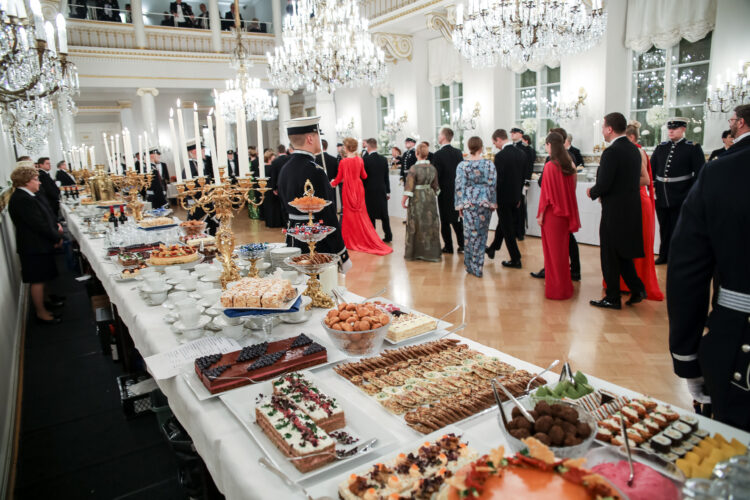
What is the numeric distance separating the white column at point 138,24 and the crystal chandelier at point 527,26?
11059 mm

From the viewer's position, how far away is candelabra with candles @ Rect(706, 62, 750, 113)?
7027mm

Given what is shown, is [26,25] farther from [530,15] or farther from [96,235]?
[530,15]

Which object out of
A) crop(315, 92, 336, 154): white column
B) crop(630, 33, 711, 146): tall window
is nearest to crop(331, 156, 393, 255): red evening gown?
crop(630, 33, 711, 146): tall window

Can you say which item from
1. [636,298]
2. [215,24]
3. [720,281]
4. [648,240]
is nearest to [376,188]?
[648,240]

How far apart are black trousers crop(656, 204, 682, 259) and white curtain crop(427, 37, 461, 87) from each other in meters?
7.05

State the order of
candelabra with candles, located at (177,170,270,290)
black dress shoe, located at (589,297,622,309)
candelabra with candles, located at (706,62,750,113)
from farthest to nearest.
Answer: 1. candelabra with candles, located at (706,62,750,113)
2. black dress shoe, located at (589,297,622,309)
3. candelabra with candles, located at (177,170,270,290)

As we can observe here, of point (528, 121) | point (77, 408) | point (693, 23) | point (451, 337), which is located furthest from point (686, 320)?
point (528, 121)

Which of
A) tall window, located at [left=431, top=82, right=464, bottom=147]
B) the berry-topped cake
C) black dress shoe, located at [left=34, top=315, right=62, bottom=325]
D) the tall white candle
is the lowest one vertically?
black dress shoe, located at [left=34, top=315, right=62, bottom=325]

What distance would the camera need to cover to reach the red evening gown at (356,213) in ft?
25.9

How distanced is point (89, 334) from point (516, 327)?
168 inches

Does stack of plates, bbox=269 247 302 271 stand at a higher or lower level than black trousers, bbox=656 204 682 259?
higher

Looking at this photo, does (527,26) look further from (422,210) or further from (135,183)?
(135,183)

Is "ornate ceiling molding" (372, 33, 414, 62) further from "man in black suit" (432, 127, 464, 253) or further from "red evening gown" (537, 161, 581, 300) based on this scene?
"red evening gown" (537, 161, 581, 300)

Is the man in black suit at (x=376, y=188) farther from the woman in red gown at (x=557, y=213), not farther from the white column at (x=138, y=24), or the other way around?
the white column at (x=138, y=24)
